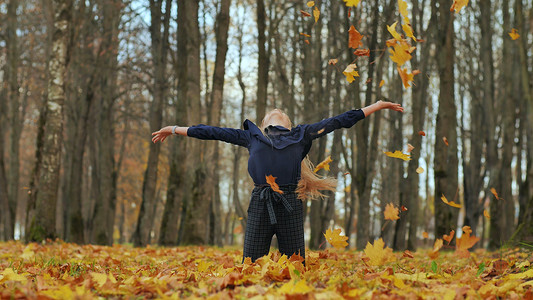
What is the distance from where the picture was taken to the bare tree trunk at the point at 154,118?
12398mm

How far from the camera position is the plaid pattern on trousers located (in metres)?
4.29

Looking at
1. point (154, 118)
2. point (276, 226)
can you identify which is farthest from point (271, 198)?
point (154, 118)

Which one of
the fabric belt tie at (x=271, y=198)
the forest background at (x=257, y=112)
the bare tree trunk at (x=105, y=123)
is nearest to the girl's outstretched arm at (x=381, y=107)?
the fabric belt tie at (x=271, y=198)

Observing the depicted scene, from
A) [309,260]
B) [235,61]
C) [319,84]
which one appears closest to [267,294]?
[309,260]

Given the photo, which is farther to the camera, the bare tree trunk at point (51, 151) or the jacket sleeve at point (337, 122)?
the bare tree trunk at point (51, 151)

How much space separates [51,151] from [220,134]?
6.34 metres

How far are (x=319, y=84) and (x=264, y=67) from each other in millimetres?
3301

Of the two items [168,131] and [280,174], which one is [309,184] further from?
[168,131]

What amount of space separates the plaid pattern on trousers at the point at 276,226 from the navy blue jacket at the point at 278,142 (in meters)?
0.13

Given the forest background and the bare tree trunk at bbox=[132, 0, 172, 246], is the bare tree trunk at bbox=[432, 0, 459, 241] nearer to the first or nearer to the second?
the forest background

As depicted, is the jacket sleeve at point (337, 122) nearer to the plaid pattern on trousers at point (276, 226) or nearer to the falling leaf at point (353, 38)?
the plaid pattern on trousers at point (276, 226)

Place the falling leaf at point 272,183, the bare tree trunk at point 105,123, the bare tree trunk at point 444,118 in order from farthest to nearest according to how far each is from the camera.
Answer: the bare tree trunk at point 105,123, the bare tree trunk at point 444,118, the falling leaf at point 272,183

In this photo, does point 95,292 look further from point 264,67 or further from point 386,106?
point 264,67

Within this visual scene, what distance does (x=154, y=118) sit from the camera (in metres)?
12.9
